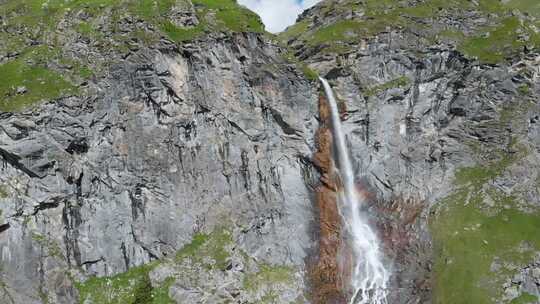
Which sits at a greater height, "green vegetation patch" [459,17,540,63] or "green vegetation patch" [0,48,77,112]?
"green vegetation patch" [459,17,540,63]

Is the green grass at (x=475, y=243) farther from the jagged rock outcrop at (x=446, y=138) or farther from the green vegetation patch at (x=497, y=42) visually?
the green vegetation patch at (x=497, y=42)

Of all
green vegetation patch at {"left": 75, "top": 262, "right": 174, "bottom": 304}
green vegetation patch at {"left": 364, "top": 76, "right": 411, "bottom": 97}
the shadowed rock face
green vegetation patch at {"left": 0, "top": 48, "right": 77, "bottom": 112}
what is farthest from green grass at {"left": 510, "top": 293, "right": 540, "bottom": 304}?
green vegetation patch at {"left": 0, "top": 48, "right": 77, "bottom": 112}

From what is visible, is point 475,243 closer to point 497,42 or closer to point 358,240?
point 358,240

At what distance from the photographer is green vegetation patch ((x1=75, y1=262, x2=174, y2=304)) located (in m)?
32.8

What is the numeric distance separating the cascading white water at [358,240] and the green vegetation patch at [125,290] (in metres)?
14.4

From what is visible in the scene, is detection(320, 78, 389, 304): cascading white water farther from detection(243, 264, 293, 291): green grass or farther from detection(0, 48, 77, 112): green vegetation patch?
detection(0, 48, 77, 112): green vegetation patch

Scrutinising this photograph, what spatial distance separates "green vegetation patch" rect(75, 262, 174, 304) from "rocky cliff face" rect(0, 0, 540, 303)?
0.16 m

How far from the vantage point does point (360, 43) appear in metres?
49.2

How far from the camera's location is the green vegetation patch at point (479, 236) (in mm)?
36312

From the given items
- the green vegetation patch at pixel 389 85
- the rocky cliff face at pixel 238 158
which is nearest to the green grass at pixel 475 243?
the rocky cliff face at pixel 238 158

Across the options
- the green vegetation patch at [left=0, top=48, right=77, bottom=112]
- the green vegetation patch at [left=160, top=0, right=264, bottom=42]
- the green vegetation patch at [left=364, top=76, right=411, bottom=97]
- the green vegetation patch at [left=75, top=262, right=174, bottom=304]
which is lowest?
the green vegetation patch at [left=75, top=262, right=174, bottom=304]

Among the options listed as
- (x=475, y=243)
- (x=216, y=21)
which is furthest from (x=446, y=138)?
(x=216, y=21)

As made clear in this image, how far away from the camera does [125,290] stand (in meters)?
33.5

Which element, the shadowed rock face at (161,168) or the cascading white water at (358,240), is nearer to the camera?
the shadowed rock face at (161,168)
